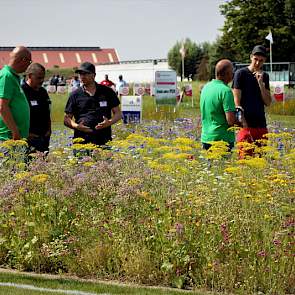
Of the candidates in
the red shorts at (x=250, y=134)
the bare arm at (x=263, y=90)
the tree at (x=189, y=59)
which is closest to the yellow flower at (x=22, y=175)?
the red shorts at (x=250, y=134)

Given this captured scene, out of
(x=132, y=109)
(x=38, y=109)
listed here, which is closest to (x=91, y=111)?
(x=38, y=109)

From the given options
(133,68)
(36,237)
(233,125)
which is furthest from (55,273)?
(133,68)

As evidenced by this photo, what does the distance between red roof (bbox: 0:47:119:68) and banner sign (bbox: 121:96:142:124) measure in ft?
381

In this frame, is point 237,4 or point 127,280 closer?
point 127,280

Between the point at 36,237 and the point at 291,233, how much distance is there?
2.08m

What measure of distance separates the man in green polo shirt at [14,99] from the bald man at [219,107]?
188 centimetres

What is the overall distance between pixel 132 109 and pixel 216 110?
7282mm

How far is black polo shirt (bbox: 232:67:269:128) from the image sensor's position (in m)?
8.82

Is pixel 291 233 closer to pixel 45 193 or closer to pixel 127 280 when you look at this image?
pixel 127 280

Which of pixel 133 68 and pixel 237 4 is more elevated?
pixel 237 4

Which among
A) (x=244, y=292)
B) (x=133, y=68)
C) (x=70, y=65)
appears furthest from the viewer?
(x=70, y=65)

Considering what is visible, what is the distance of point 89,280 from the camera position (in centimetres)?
623

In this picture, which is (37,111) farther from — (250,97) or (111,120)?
(250,97)

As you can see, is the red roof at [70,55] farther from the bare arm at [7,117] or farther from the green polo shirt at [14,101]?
the bare arm at [7,117]
